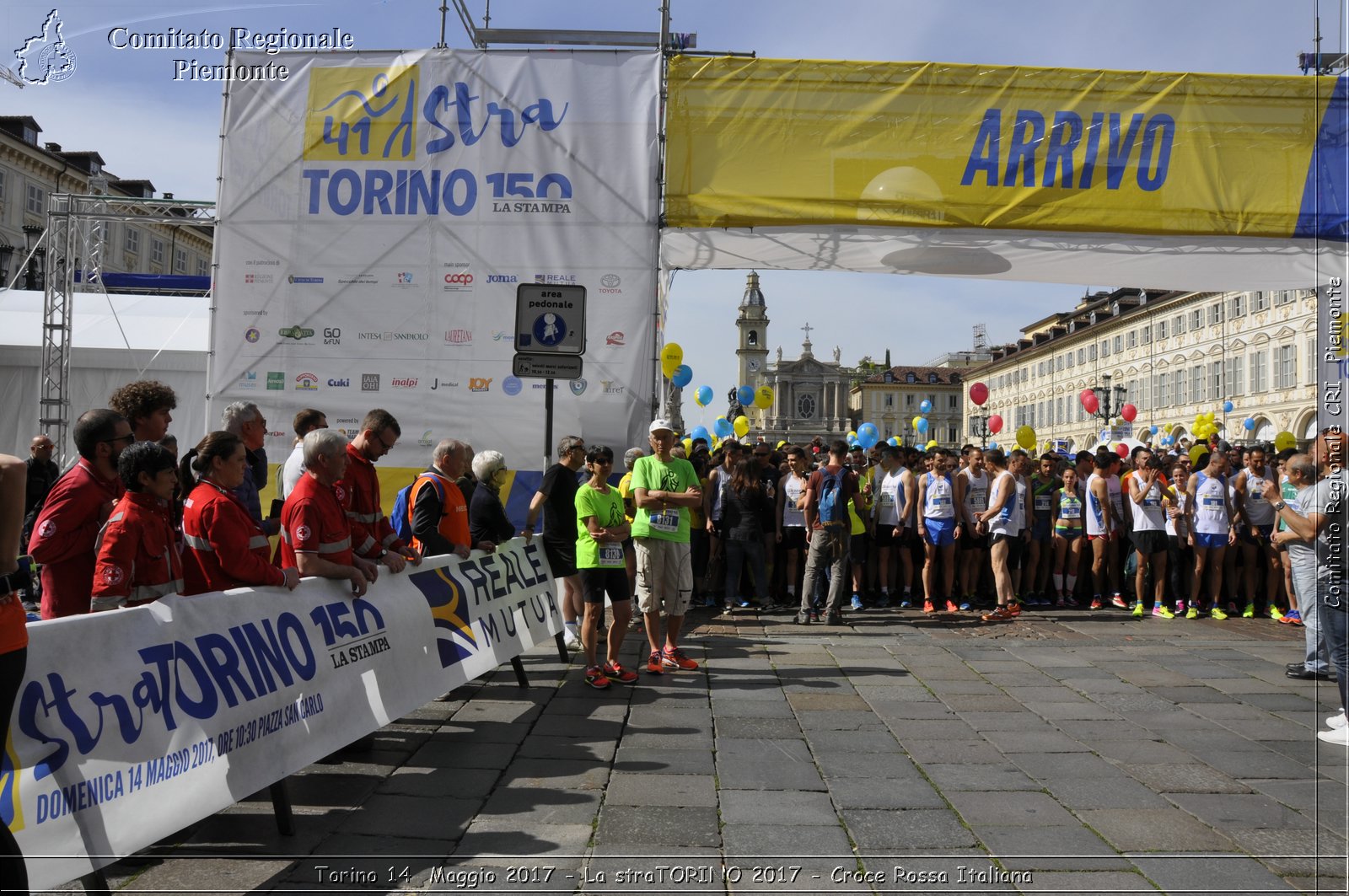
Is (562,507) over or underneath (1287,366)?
underneath

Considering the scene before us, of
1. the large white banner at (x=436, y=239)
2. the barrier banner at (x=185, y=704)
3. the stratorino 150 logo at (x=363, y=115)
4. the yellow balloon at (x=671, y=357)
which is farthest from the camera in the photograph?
the yellow balloon at (x=671, y=357)

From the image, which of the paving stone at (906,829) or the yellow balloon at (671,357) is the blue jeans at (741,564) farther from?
the paving stone at (906,829)

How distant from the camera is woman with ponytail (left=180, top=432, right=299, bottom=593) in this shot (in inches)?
170

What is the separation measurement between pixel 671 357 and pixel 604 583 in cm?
791

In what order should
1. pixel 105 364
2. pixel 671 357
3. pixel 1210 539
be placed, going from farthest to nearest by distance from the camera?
pixel 105 364 < pixel 671 357 < pixel 1210 539

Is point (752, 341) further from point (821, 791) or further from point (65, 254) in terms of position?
point (821, 791)

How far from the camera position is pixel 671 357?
14.6 metres

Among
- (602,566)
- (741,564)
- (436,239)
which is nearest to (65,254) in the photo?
(436,239)

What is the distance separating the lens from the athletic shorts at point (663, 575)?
7.36m

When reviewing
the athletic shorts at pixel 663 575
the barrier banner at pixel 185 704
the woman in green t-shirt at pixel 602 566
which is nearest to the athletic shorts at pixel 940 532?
the athletic shorts at pixel 663 575

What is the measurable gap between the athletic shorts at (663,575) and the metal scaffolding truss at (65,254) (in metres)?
6.97

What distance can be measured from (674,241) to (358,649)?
247 inches

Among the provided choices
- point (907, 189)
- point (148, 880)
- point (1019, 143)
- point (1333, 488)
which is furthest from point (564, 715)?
point (1019, 143)

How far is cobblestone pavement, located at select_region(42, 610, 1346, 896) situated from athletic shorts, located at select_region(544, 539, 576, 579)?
748 mm
